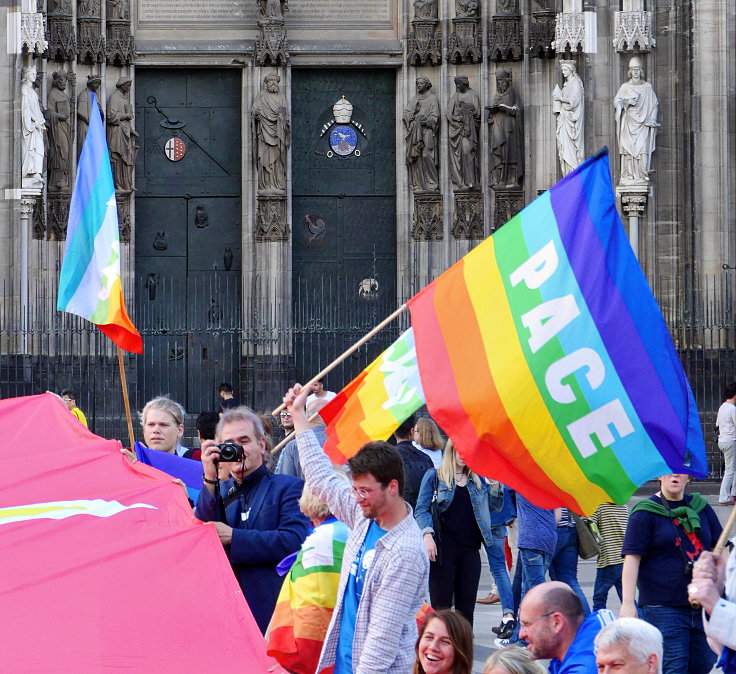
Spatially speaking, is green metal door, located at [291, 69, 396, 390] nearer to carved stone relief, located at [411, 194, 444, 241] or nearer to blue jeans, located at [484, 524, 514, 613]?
carved stone relief, located at [411, 194, 444, 241]

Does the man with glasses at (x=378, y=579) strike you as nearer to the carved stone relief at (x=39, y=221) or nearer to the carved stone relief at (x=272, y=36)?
the carved stone relief at (x=39, y=221)

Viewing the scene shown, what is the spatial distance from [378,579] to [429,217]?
15.6 metres

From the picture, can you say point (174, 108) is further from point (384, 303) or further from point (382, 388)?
point (382, 388)

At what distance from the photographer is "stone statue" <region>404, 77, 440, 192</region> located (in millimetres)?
20969

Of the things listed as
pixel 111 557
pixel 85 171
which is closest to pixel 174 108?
pixel 85 171

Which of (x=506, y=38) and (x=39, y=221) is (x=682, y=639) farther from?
(x=506, y=38)

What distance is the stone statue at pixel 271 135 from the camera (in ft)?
68.5

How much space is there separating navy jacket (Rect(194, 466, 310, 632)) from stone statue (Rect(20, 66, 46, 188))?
1357cm

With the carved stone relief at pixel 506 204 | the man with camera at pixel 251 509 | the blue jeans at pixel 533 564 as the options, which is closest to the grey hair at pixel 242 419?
the man with camera at pixel 251 509

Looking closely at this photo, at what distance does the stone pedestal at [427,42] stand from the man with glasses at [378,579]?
1582 centimetres

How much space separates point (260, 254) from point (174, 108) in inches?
94.1

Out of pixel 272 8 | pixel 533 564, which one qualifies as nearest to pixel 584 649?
pixel 533 564

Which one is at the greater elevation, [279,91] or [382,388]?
[279,91]

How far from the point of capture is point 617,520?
10.2 metres
